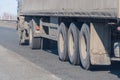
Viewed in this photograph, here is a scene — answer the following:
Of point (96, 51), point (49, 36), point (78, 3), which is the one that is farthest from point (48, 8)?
point (96, 51)

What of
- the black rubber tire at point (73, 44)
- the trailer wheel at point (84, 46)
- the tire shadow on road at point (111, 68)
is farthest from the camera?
the black rubber tire at point (73, 44)

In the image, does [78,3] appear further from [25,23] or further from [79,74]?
[25,23]

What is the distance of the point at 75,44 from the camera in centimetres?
1596

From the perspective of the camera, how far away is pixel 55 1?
1880cm

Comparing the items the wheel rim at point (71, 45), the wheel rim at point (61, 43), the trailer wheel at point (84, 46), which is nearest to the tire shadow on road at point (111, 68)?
the trailer wheel at point (84, 46)

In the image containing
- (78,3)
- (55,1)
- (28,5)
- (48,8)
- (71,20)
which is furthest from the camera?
(28,5)

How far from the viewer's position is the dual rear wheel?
584 inches

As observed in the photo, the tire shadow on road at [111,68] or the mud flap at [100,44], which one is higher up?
the mud flap at [100,44]

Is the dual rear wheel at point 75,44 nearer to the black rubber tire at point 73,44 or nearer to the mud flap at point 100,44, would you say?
the black rubber tire at point 73,44

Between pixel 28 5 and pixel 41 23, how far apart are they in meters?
2.97

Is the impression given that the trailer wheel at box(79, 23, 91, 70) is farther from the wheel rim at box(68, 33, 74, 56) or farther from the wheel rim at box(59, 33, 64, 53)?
the wheel rim at box(59, 33, 64, 53)

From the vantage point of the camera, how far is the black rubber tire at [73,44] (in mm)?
15969

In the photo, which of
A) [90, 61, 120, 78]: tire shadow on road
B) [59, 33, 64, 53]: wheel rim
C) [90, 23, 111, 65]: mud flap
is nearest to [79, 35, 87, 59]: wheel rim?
[90, 61, 120, 78]: tire shadow on road

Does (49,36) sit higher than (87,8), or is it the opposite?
(87,8)
